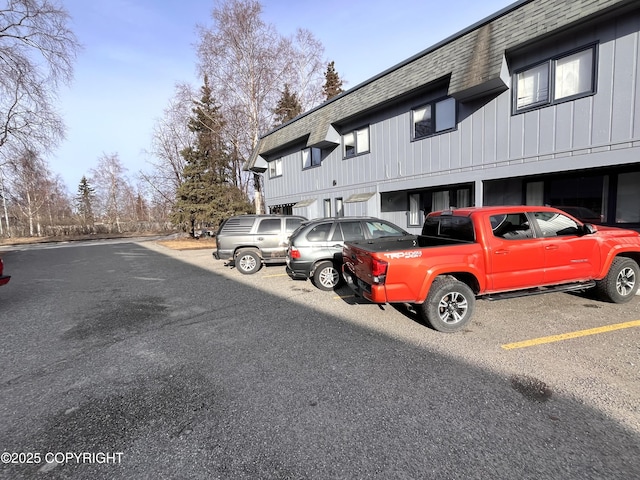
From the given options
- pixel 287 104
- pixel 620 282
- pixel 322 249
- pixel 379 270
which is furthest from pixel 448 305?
pixel 287 104

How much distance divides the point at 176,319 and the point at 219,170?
2522 cm

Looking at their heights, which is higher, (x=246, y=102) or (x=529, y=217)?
(x=246, y=102)

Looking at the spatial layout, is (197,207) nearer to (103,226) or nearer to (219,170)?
(219,170)

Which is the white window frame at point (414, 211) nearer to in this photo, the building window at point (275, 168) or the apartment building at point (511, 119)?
the apartment building at point (511, 119)

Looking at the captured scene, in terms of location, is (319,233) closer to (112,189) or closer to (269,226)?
(269,226)

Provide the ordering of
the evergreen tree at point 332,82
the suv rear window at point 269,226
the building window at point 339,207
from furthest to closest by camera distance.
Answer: the evergreen tree at point 332,82 → the building window at point 339,207 → the suv rear window at point 269,226

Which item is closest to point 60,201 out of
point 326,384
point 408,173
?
point 408,173

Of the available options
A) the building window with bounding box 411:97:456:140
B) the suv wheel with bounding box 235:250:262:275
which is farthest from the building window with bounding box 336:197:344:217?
the suv wheel with bounding box 235:250:262:275

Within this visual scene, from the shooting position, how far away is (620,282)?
5465mm

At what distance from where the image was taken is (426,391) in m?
3.09

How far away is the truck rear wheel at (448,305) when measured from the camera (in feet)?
14.8

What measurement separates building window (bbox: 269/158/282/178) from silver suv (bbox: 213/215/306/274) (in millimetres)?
10280

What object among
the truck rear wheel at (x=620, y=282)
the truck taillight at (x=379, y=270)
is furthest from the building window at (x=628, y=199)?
the truck taillight at (x=379, y=270)

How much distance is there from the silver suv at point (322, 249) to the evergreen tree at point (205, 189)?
18586 mm
